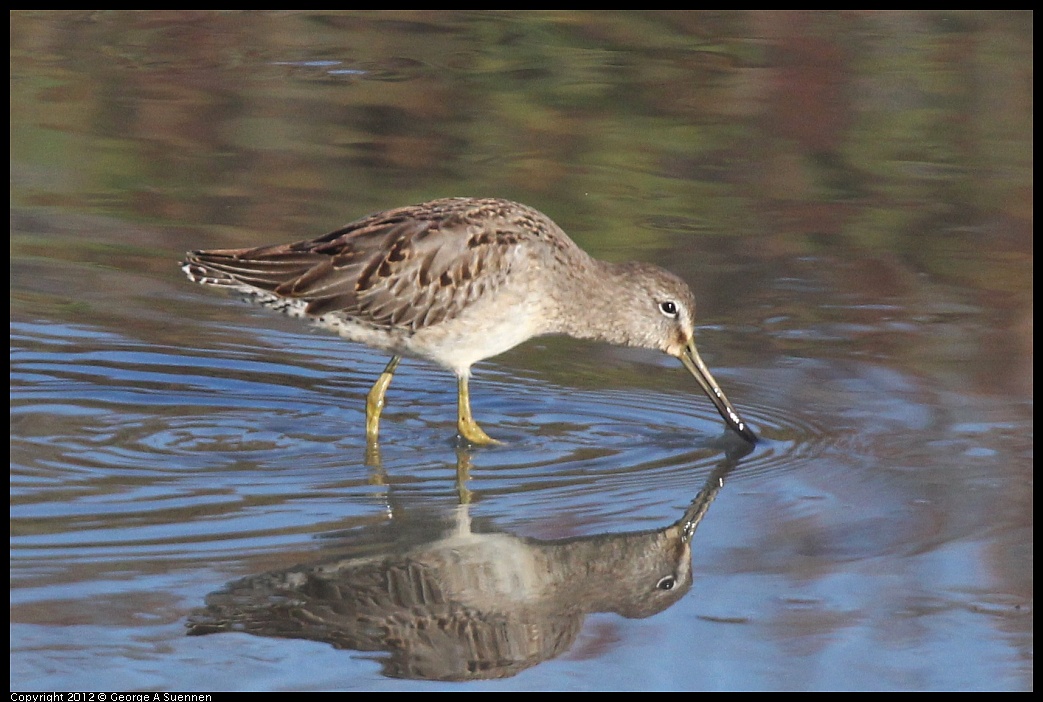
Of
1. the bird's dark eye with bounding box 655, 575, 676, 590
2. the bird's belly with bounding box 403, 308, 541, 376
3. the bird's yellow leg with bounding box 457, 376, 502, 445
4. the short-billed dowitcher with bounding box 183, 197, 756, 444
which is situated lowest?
the bird's yellow leg with bounding box 457, 376, 502, 445

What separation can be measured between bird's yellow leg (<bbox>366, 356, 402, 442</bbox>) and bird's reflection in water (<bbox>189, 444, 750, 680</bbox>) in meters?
1.14

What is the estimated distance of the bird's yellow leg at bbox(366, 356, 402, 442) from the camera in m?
6.93

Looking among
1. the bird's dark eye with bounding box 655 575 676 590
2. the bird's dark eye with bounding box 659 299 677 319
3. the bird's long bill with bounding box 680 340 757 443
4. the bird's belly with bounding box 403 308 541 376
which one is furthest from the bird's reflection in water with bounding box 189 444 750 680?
the bird's dark eye with bounding box 659 299 677 319

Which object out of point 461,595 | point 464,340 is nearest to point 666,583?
point 461,595

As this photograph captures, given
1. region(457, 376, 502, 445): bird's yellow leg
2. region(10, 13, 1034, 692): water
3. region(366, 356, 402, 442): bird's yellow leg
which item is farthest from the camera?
region(366, 356, 402, 442): bird's yellow leg

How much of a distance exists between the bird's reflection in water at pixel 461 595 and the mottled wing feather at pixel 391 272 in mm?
1299

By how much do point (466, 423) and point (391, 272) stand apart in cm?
70

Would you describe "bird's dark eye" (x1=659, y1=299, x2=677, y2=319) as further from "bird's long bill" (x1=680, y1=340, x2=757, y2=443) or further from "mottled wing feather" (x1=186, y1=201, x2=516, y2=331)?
"mottled wing feather" (x1=186, y1=201, x2=516, y2=331)

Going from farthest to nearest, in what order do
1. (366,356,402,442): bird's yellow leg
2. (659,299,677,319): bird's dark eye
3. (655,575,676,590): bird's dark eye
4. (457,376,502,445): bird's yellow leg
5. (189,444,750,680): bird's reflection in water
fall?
(659,299,677,319): bird's dark eye, (366,356,402,442): bird's yellow leg, (457,376,502,445): bird's yellow leg, (655,575,676,590): bird's dark eye, (189,444,750,680): bird's reflection in water

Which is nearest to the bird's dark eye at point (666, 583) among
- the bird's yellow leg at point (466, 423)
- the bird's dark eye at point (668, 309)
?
the bird's yellow leg at point (466, 423)

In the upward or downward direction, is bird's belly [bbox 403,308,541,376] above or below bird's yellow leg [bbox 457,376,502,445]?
above

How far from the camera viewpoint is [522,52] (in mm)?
13344

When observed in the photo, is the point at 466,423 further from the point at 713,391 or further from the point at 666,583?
the point at 666,583

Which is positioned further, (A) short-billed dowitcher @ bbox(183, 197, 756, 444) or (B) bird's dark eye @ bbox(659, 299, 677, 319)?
(B) bird's dark eye @ bbox(659, 299, 677, 319)
